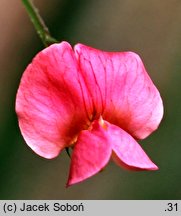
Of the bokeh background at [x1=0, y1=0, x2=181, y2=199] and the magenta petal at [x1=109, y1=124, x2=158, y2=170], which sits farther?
the bokeh background at [x1=0, y1=0, x2=181, y2=199]

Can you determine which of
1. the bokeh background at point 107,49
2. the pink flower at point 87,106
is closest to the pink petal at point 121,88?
the pink flower at point 87,106

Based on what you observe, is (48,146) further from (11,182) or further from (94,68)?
(11,182)

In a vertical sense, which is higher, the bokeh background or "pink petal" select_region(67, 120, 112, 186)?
"pink petal" select_region(67, 120, 112, 186)

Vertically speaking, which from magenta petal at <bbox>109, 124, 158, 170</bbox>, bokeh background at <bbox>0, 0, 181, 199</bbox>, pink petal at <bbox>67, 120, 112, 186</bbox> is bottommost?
bokeh background at <bbox>0, 0, 181, 199</bbox>

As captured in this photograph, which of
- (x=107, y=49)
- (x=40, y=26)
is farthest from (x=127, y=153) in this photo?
(x=107, y=49)

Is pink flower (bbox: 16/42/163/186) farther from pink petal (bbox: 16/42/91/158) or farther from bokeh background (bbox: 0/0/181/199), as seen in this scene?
bokeh background (bbox: 0/0/181/199)

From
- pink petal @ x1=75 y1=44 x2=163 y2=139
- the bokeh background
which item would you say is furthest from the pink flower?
the bokeh background

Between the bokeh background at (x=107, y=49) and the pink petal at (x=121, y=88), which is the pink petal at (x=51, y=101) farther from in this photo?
the bokeh background at (x=107, y=49)

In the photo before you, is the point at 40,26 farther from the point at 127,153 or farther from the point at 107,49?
the point at 107,49
